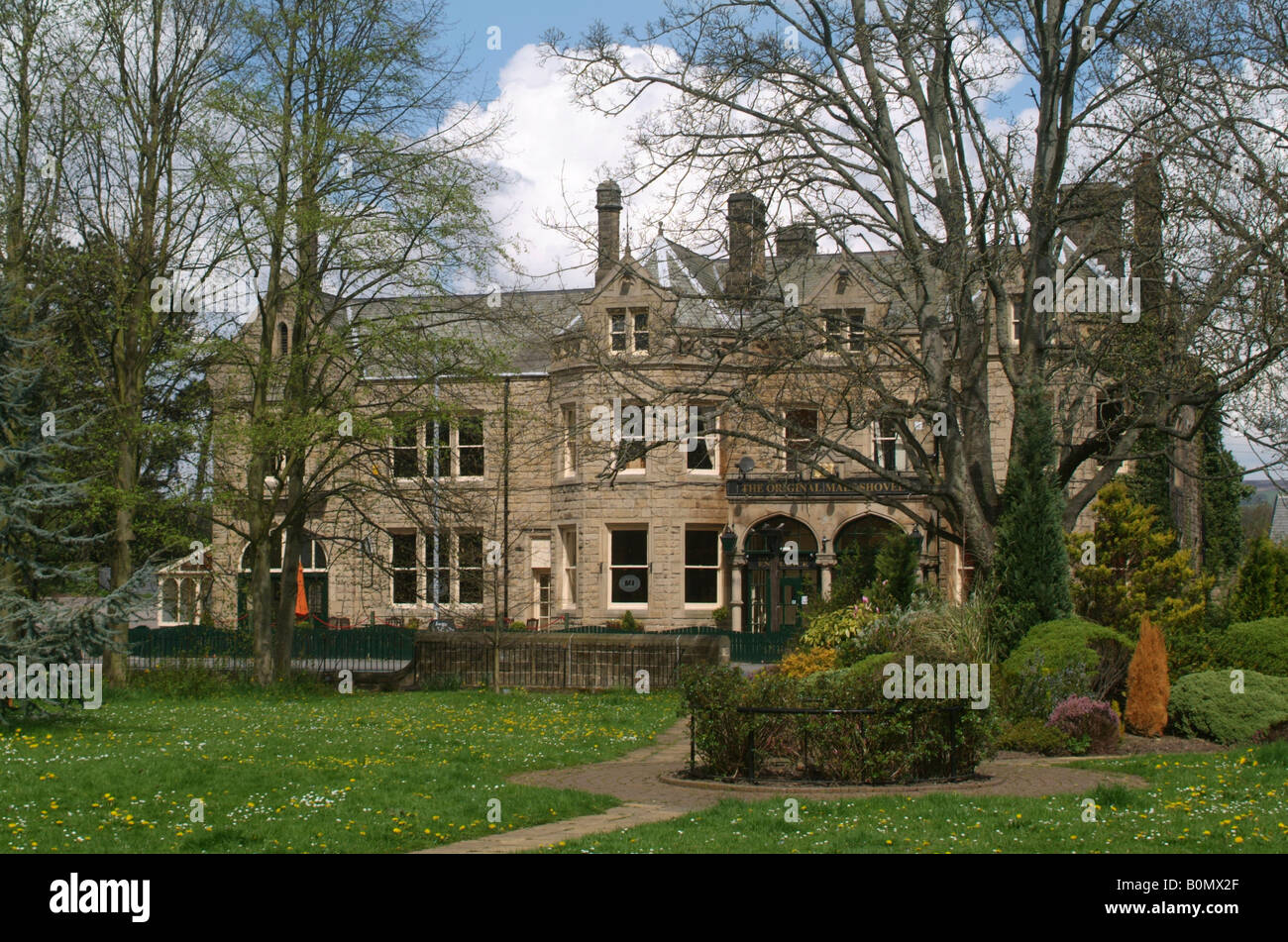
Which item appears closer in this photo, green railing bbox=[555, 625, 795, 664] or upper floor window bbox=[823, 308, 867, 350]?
upper floor window bbox=[823, 308, 867, 350]

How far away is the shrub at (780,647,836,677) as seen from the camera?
68.6 ft

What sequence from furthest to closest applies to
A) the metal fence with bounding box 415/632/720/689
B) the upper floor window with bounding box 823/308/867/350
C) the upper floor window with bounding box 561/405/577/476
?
the upper floor window with bounding box 561/405/577/476 → the metal fence with bounding box 415/632/720/689 → the upper floor window with bounding box 823/308/867/350

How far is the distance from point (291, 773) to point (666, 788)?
3.52m

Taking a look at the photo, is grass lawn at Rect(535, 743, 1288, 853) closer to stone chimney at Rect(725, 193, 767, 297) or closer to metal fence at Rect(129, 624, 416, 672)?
stone chimney at Rect(725, 193, 767, 297)

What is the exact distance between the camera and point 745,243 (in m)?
18.3

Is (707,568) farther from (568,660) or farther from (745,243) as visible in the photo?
(745,243)

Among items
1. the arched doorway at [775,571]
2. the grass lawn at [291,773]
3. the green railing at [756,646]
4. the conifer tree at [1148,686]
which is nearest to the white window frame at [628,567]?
the arched doorway at [775,571]

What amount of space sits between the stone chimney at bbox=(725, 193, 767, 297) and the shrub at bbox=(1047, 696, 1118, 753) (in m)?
7.20

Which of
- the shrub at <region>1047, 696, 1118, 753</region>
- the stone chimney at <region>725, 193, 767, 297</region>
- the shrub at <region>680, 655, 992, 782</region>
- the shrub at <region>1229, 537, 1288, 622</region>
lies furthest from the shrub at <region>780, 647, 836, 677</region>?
the shrub at <region>680, 655, 992, 782</region>

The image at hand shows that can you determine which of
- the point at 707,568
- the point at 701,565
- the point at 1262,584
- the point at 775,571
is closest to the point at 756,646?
the point at 707,568

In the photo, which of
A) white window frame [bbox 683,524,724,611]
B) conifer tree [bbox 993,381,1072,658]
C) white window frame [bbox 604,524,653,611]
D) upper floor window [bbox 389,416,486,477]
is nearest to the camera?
conifer tree [bbox 993,381,1072,658]

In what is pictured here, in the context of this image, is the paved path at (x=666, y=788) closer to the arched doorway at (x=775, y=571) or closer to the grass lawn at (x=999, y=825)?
the grass lawn at (x=999, y=825)

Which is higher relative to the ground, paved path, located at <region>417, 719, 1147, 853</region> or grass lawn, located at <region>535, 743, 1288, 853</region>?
grass lawn, located at <region>535, 743, 1288, 853</region>

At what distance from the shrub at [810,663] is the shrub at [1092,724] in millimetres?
5300
